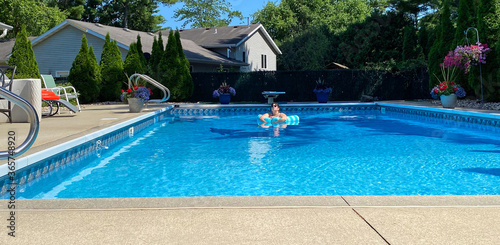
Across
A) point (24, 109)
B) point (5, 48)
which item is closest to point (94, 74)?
A: point (5, 48)

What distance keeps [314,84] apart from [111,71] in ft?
31.3

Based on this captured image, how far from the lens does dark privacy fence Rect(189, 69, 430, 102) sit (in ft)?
69.8

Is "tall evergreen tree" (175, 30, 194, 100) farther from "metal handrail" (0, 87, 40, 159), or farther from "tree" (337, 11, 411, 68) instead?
"metal handrail" (0, 87, 40, 159)

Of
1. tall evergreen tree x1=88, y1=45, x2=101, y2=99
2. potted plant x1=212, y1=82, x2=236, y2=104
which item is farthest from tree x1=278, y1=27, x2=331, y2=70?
tall evergreen tree x1=88, y1=45, x2=101, y2=99

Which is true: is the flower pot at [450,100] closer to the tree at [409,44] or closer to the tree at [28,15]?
the tree at [409,44]

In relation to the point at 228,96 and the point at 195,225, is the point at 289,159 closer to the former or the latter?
the point at 195,225

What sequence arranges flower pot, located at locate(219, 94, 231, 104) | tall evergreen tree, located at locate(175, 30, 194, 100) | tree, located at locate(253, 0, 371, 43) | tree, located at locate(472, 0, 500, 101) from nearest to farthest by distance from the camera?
1. tree, located at locate(472, 0, 500, 101)
2. flower pot, located at locate(219, 94, 231, 104)
3. tall evergreen tree, located at locate(175, 30, 194, 100)
4. tree, located at locate(253, 0, 371, 43)

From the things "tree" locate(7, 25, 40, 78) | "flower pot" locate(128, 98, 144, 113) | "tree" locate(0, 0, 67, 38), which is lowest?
"flower pot" locate(128, 98, 144, 113)

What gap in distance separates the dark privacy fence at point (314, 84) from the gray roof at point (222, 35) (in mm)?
8908

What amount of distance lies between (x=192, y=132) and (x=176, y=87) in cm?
958

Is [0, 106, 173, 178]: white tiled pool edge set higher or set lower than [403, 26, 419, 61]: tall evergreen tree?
lower

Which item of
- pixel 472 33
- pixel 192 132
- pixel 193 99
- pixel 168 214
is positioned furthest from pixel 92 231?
pixel 193 99

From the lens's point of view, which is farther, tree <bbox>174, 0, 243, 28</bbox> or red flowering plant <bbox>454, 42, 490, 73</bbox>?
tree <bbox>174, 0, 243, 28</bbox>

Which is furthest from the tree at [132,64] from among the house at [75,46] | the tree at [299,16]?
the tree at [299,16]
